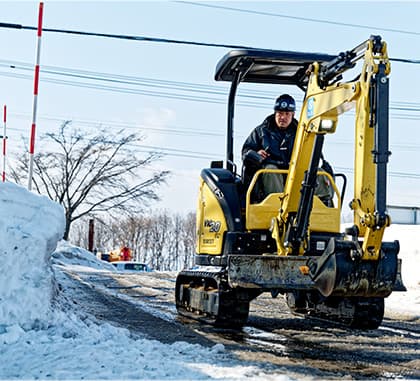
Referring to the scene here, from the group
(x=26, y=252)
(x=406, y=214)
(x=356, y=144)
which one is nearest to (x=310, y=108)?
(x=356, y=144)

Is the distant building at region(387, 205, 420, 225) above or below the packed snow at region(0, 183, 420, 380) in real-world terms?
above

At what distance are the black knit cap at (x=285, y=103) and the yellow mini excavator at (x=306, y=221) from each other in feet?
1.30

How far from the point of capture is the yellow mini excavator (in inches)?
223

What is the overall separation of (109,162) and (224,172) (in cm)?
2992

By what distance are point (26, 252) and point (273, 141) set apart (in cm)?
303

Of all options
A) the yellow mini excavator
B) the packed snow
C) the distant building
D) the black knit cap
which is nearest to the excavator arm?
the yellow mini excavator

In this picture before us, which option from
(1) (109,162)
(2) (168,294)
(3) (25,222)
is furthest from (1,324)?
(1) (109,162)

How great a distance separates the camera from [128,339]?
233 inches

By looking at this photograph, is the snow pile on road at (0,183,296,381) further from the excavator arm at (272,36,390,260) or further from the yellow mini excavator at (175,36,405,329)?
the excavator arm at (272,36,390,260)

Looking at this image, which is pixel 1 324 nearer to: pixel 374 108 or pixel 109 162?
pixel 374 108

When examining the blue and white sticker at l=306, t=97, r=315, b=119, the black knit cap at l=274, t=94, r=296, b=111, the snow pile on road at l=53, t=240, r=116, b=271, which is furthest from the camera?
the snow pile on road at l=53, t=240, r=116, b=271

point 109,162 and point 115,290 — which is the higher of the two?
point 109,162

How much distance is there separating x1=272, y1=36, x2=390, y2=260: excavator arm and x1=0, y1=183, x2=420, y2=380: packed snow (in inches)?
58.5

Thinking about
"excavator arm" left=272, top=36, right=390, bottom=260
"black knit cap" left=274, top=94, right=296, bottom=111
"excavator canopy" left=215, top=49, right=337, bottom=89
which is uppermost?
"excavator canopy" left=215, top=49, right=337, bottom=89
